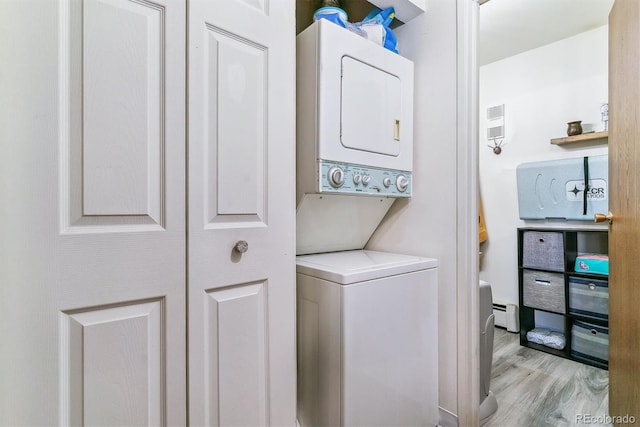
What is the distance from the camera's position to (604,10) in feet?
7.87

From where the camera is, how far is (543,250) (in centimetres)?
270

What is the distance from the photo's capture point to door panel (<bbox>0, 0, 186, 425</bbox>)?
0.70 metres

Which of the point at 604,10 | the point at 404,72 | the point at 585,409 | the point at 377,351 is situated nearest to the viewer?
the point at 377,351

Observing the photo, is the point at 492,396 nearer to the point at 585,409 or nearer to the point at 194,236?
the point at 585,409

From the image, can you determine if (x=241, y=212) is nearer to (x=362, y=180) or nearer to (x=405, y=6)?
(x=362, y=180)

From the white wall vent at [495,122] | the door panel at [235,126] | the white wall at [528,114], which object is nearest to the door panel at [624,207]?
the white wall at [528,114]

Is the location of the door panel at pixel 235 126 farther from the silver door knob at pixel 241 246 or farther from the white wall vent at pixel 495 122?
the white wall vent at pixel 495 122

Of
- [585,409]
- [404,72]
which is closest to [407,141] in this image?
[404,72]

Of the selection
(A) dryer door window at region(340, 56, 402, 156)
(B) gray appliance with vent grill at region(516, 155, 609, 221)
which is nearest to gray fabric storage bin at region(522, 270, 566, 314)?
(B) gray appliance with vent grill at region(516, 155, 609, 221)

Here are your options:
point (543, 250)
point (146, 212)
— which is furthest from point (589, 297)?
point (146, 212)

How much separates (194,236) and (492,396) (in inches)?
77.2

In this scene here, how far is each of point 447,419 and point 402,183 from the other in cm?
120

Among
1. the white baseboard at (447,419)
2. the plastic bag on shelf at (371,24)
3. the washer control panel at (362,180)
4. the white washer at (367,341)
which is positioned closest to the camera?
the white washer at (367,341)

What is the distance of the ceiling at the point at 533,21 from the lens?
2361 mm
